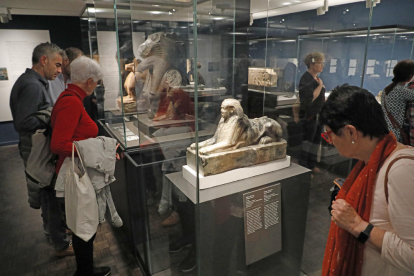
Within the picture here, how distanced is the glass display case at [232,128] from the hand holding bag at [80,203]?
44 centimetres

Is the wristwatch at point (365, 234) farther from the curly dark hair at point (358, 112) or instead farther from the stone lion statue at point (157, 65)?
the stone lion statue at point (157, 65)

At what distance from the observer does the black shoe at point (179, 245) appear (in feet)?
6.19

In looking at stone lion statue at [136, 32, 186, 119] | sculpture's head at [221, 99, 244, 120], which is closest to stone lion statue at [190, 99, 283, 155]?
sculpture's head at [221, 99, 244, 120]

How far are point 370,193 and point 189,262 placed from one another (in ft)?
4.03

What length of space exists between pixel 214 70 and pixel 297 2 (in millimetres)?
876

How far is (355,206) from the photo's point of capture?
1198 millimetres

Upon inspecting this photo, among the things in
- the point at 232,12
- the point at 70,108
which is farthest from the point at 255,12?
the point at 70,108

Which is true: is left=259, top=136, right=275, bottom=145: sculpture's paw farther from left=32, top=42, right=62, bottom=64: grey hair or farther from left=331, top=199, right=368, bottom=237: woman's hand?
left=32, top=42, right=62, bottom=64: grey hair

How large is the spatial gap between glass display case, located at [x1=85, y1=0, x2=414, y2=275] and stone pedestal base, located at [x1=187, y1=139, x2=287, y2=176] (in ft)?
0.04

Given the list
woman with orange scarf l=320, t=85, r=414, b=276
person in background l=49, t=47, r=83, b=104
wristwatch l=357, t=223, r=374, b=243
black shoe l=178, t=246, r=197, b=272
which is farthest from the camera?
person in background l=49, t=47, r=83, b=104

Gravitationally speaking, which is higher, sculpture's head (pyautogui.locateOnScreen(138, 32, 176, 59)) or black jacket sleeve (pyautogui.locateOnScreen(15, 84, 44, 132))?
sculpture's head (pyautogui.locateOnScreen(138, 32, 176, 59))

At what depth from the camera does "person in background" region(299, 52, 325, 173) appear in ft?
7.79

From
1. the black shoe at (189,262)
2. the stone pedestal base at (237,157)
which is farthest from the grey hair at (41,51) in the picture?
the black shoe at (189,262)

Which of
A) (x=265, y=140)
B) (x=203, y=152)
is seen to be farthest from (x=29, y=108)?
(x=265, y=140)
